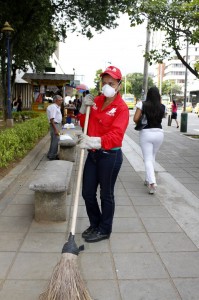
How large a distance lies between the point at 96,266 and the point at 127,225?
1.23m

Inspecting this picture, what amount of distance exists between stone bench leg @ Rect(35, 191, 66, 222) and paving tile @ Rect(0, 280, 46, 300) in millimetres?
1496

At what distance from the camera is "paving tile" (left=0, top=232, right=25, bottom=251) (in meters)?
3.84

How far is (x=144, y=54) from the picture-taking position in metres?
14.6

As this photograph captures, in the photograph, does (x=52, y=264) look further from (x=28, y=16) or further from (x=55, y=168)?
(x=28, y=16)

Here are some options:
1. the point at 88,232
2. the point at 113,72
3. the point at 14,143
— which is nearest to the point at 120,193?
the point at 88,232

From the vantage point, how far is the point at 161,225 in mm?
4621

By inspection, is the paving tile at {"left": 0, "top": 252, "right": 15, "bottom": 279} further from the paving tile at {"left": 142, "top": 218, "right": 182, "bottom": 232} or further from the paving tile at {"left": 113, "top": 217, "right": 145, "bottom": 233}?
the paving tile at {"left": 142, "top": 218, "right": 182, "bottom": 232}

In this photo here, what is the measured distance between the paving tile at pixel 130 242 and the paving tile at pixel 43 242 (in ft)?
1.91

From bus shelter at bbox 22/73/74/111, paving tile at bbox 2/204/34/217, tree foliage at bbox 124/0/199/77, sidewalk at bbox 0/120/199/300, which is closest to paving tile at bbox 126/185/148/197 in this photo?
sidewalk at bbox 0/120/199/300

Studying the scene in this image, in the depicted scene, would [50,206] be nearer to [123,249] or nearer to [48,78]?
[123,249]

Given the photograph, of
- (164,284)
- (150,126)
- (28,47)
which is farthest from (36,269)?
(28,47)

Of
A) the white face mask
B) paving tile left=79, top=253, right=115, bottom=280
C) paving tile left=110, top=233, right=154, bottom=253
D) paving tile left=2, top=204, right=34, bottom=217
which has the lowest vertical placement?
paving tile left=79, top=253, right=115, bottom=280

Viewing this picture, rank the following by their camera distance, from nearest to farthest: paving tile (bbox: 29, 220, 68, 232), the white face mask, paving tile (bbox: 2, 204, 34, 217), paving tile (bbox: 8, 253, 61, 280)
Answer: paving tile (bbox: 8, 253, 61, 280)
the white face mask
paving tile (bbox: 29, 220, 68, 232)
paving tile (bbox: 2, 204, 34, 217)

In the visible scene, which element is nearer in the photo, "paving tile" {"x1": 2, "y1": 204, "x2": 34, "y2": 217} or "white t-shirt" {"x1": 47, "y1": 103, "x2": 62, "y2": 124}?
"paving tile" {"x1": 2, "y1": 204, "x2": 34, "y2": 217}
